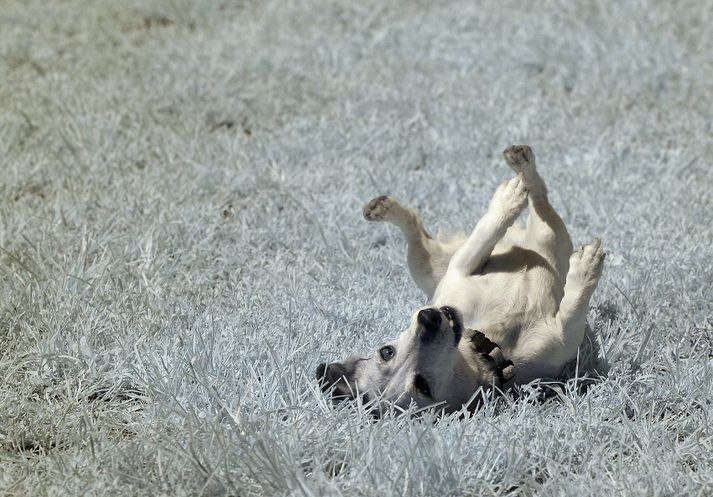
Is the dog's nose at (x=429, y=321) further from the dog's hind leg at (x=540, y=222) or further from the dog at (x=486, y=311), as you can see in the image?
the dog's hind leg at (x=540, y=222)

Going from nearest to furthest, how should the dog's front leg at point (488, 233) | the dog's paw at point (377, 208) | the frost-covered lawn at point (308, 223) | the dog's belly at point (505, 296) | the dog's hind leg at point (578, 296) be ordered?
the frost-covered lawn at point (308, 223), the dog's hind leg at point (578, 296), the dog's belly at point (505, 296), the dog's front leg at point (488, 233), the dog's paw at point (377, 208)

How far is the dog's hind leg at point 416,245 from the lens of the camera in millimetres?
4250

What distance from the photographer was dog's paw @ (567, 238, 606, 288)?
11.9ft

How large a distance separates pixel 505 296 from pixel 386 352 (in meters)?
0.69

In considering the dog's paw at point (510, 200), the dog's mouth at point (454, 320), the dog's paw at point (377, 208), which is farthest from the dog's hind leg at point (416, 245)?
the dog's mouth at point (454, 320)

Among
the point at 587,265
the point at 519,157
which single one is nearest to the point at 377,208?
the point at 519,157

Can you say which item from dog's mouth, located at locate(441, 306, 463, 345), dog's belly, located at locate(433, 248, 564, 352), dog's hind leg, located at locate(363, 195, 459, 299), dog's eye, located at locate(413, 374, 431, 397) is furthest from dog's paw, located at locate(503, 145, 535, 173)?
dog's eye, located at locate(413, 374, 431, 397)

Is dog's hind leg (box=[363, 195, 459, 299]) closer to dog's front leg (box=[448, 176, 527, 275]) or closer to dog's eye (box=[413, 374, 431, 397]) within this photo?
dog's front leg (box=[448, 176, 527, 275])

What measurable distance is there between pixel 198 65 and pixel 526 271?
3.88 metres

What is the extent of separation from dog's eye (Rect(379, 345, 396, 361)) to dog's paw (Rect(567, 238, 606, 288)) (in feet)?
2.54

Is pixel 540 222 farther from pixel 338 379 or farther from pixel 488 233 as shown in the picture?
pixel 338 379

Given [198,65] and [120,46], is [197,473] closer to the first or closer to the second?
[198,65]

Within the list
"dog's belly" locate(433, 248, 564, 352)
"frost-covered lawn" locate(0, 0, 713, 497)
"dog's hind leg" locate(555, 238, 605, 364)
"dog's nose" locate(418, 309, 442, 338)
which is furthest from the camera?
"dog's belly" locate(433, 248, 564, 352)

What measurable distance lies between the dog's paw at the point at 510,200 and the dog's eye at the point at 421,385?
1044 millimetres
